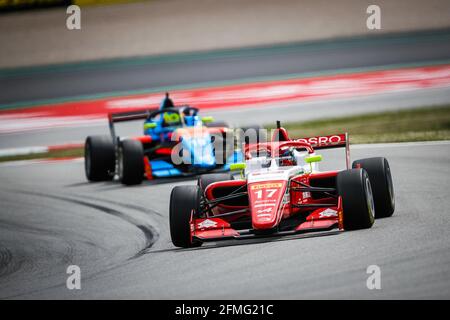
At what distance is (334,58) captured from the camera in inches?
1205

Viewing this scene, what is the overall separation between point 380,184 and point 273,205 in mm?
1556

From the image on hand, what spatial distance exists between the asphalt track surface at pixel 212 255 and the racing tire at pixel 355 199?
150 mm

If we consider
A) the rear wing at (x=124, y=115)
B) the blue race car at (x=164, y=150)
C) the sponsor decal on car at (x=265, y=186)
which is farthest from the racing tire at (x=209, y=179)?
the rear wing at (x=124, y=115)

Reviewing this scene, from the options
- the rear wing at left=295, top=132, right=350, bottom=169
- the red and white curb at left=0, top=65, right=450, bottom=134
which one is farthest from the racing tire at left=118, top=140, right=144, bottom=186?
the red and white curb at left=0, top=65, right=450, bottom=134

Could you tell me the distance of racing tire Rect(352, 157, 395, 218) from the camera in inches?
427

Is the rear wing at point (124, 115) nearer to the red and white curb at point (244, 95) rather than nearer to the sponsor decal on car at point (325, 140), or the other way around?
the sponsor decal on car at point (325, 140)

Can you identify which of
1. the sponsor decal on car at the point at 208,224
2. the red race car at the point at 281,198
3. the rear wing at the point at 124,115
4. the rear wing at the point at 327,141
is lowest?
the sponsor decal on car at the point at 208,224

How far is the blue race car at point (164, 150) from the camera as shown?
52.9 feet

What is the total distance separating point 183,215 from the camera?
34.1 feet

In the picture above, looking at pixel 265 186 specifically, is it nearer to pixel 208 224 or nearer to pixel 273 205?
pixel 273 205

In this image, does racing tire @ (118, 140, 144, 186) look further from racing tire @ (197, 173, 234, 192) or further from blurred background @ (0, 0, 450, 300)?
racing tire @ (197, 173, 234, 192)

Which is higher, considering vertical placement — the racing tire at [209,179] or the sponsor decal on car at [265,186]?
the sponsor decal on car at [265,186]

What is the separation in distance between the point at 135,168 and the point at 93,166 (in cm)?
144
